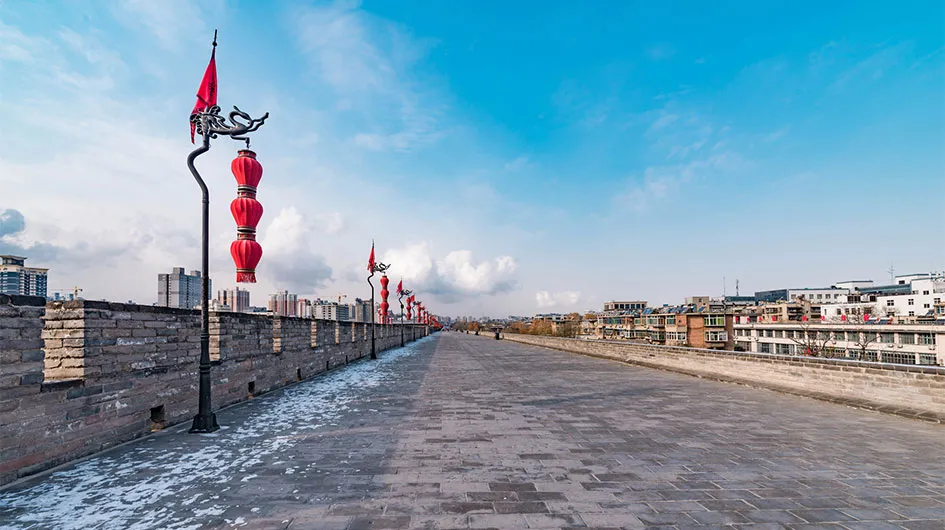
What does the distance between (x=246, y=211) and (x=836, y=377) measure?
12448 millimetres

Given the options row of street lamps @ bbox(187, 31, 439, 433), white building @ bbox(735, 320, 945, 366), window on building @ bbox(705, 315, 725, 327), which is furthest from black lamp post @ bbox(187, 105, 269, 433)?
window on building @ bbox(705, 315, 725, 327)

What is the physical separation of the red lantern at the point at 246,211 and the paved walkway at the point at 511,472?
277 centimetres

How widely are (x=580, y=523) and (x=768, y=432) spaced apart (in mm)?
4748

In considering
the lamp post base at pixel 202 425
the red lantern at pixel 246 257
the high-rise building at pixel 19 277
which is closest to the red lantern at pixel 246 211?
the red lantern at pixel 246 257

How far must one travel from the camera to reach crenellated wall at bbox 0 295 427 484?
4.75 meters

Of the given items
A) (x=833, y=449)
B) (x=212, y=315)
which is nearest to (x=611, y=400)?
(x=833, y=449)

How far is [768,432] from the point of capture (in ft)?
22.2

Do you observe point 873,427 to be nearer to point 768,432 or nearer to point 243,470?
point 768,432

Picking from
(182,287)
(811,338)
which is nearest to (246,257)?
(182,287)

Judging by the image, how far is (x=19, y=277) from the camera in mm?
9062

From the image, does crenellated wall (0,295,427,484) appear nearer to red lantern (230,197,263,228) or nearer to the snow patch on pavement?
the snow patch on pavement

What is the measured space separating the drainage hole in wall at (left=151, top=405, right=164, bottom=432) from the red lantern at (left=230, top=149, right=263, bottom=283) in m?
2.37

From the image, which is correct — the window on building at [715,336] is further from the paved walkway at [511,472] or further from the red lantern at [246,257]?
the red lantern at [246,257]

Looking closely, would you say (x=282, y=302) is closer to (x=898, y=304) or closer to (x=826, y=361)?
(x=826, y=361)
